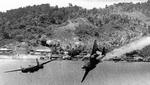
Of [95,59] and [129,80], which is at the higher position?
[95,59]

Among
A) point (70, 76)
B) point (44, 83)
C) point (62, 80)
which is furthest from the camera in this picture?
point (70, 76)

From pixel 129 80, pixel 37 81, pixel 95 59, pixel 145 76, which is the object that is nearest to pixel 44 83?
pixel 37 81

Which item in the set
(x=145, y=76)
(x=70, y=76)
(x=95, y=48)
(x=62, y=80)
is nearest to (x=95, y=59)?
(x=95, y=48)

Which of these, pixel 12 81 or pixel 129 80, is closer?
pixel 12 81

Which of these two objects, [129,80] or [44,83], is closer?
[44,83]

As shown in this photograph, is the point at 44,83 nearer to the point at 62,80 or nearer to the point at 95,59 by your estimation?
the point at 62,80

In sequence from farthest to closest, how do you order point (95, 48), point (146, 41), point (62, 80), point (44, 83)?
1. point (62, 80)
2. point (44, 83)
3. point (95, 48)
4. point (146, 41)

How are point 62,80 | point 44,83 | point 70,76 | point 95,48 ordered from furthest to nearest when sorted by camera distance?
point 70,76 → point 62,80 → point 44,83 → point 95,48

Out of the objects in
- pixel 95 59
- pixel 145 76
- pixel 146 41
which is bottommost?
pixel 145 76

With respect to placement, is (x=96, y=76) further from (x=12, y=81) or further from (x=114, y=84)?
(x=12, y=81)
